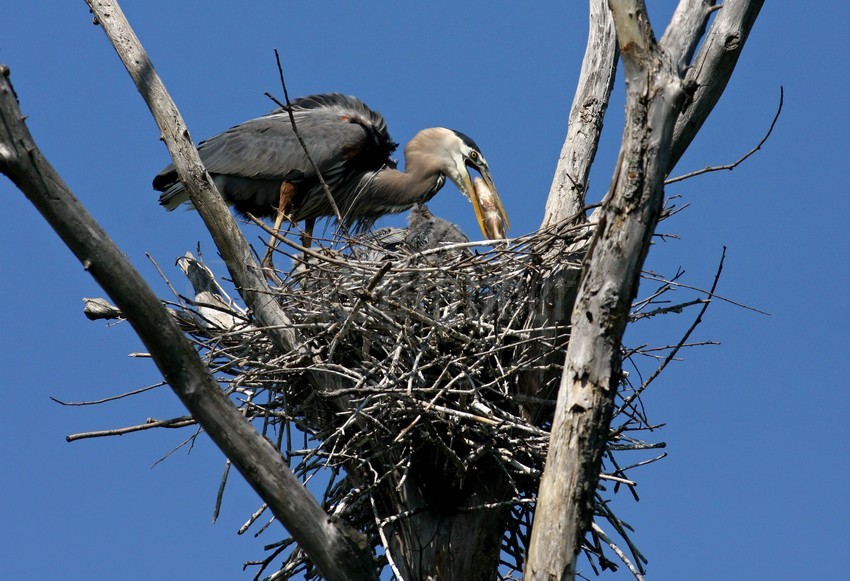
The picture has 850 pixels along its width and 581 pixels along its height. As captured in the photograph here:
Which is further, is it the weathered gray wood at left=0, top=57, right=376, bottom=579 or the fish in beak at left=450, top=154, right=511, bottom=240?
the fish in beak at left=450, top=154, right=511, bottom=240

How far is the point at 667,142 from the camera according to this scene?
126 inches

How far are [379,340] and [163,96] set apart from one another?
1.35 meters

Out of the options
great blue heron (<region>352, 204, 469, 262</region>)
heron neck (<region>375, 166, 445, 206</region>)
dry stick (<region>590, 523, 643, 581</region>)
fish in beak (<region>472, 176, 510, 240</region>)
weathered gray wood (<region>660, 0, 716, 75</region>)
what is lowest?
dry stick (<region>590, 523, 643, 581</region>)

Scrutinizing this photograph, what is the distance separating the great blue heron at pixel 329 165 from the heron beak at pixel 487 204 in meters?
0.01

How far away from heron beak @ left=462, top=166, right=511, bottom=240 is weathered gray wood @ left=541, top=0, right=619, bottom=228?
2012 millimetres

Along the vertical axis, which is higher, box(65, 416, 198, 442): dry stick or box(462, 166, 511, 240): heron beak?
box(462, 166, 511, 240): heron beak

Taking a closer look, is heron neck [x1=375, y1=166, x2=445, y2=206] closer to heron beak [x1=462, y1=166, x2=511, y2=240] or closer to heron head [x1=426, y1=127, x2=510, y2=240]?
heron head [x1=426, y1=127, x2=510, y2=240]

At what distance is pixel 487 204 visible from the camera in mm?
7660

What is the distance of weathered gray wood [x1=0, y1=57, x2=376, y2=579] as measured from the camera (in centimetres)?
286

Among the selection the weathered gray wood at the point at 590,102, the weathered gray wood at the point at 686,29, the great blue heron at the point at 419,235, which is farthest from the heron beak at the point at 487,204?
the weathered gray wood at the point at 686,29

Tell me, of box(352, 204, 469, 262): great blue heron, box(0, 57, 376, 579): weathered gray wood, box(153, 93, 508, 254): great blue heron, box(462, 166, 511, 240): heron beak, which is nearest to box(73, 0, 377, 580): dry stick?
box(0, 57, 376, 579): weathered gray wood

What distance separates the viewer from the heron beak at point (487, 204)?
741 centimetres

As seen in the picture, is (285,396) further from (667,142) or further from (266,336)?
(667,142)

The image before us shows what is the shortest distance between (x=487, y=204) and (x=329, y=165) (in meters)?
1.17
